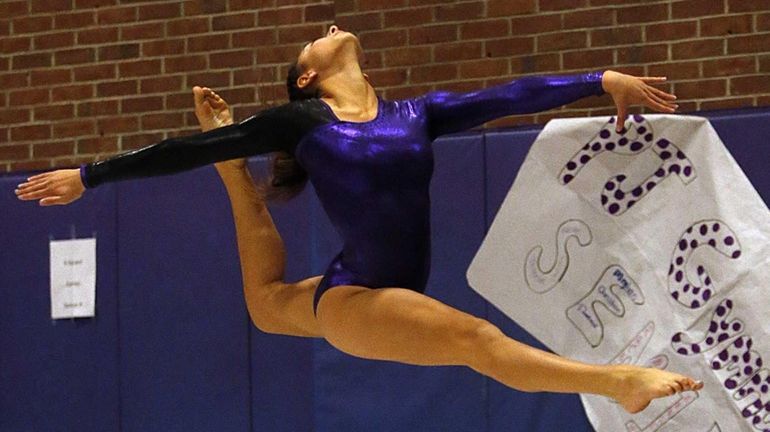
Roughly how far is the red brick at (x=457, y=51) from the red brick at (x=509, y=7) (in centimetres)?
14

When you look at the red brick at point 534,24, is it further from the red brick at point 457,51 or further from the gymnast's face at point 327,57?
the gymnast's face at point 327,57

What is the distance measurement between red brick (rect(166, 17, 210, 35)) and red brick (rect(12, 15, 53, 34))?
1.99 feet

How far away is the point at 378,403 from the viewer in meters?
4.82

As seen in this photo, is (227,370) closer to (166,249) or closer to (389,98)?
(166,249)

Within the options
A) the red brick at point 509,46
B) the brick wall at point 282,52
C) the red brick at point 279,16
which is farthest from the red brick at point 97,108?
the red brick at point 509,46

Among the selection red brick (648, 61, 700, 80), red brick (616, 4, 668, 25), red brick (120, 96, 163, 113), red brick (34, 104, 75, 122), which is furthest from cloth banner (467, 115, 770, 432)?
red brick (34, 104, 75, 122)

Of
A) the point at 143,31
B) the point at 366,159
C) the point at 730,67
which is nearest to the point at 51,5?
the point at 143,31

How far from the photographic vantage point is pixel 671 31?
502 centimetres

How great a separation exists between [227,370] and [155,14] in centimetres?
168

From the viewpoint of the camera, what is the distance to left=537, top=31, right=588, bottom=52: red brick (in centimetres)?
514

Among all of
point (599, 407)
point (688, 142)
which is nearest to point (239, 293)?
point (599, 407)

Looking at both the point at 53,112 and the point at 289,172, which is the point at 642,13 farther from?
the point at 53,112

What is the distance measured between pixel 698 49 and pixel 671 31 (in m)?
0.13

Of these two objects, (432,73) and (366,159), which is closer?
(366,159)
